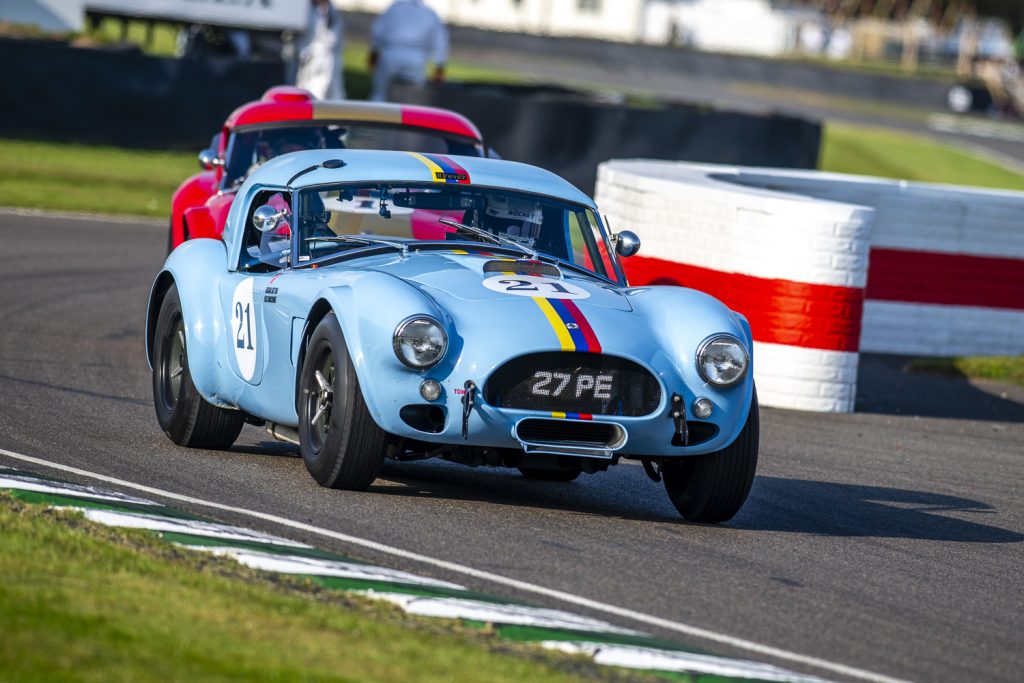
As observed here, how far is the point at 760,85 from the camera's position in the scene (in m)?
49.3

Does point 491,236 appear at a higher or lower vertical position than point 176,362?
higher

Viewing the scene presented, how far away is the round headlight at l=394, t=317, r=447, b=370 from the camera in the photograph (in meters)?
6.39

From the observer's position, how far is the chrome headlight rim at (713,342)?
262 inches

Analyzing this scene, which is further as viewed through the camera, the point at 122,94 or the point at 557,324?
the point at 122,94

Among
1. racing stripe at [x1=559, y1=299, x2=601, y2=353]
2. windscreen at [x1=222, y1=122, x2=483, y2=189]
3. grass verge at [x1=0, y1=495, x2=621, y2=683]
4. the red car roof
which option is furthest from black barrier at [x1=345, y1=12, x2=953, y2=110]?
grass verge at [x1=0, y1=495, x2=621, y2=683]

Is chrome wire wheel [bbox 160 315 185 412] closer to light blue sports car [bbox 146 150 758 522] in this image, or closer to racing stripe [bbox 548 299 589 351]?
light blue sports car [bbox 146 150 758 522]

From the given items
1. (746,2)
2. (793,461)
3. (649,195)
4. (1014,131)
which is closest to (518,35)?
(1014,131)

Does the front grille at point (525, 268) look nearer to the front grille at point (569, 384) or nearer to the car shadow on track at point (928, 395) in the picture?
the front grille at point (569, 384)

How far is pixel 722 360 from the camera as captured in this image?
22.0 ft

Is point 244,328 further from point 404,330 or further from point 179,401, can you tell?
point 404,330

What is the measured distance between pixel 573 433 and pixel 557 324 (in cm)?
40

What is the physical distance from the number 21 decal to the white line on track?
85cm

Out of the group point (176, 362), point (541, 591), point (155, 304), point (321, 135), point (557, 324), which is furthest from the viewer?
point (321, 135)

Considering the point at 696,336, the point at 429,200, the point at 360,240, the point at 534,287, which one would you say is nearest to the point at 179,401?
the point at 360,240
